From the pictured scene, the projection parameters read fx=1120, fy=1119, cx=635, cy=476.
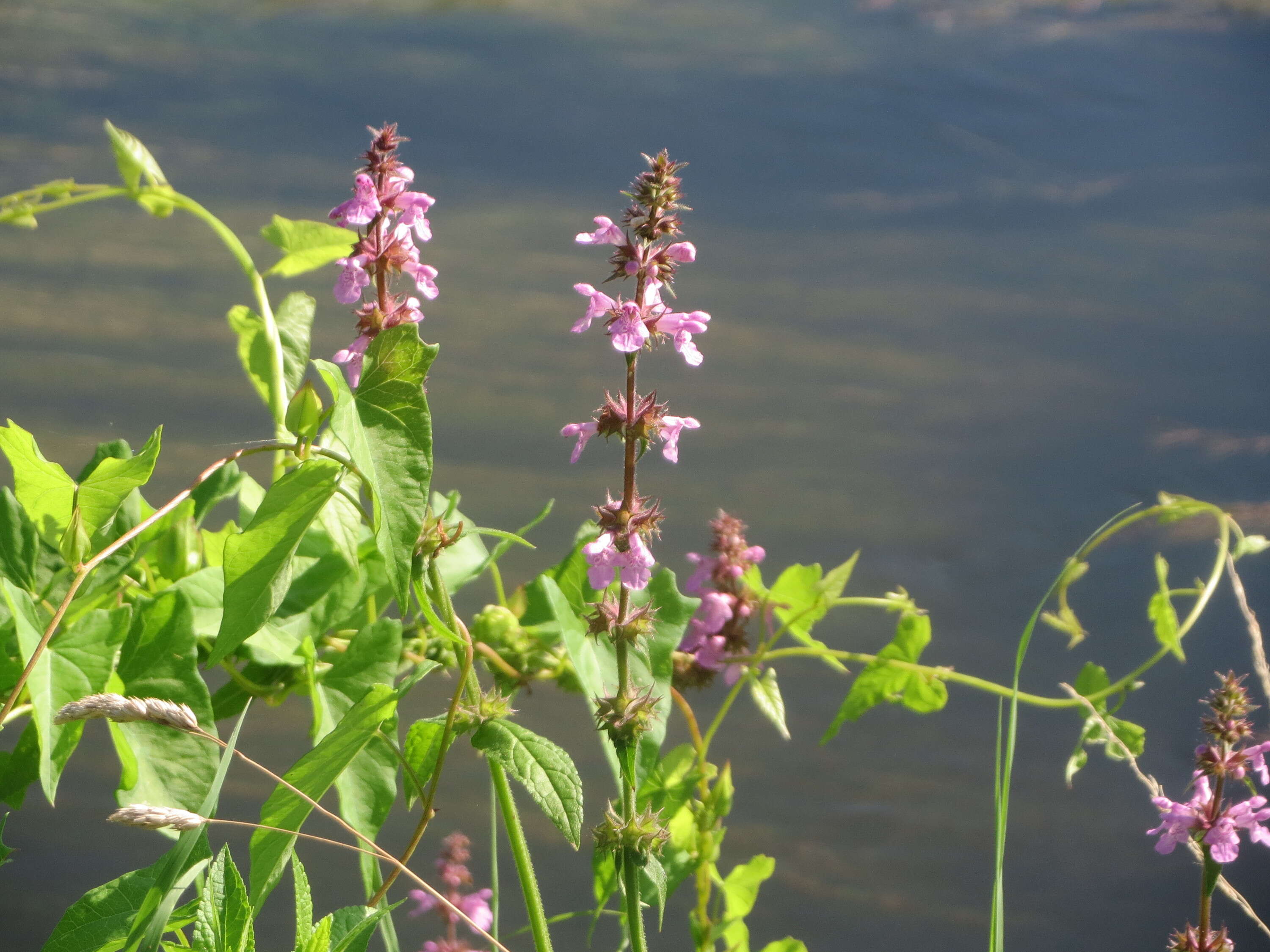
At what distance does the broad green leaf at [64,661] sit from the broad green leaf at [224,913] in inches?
2.2

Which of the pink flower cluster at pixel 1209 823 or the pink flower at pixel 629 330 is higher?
the pink flower at pixel 629 330

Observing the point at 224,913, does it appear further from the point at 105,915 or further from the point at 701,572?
the point at 701,572

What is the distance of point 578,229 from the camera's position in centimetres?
77

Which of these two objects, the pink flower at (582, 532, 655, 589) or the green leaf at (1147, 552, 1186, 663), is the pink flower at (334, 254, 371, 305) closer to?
the pink flower at (582, 532, 655, 589)

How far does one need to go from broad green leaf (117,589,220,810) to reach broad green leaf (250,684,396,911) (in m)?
0.07

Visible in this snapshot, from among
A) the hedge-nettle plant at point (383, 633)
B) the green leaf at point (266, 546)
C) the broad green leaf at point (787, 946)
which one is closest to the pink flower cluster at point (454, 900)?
the hedge-nettle plant at point (383, 633)

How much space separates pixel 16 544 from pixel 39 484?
0.14 feet

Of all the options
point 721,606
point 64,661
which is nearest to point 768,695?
point 721,606

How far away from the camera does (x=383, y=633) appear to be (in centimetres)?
36

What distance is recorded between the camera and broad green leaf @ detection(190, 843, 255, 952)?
0.86 feet

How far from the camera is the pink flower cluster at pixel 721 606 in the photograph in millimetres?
443

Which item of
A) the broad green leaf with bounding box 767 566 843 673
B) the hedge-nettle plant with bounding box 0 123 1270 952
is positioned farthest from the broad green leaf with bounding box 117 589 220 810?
the broad green leaf with bounding box 767 566 843 673

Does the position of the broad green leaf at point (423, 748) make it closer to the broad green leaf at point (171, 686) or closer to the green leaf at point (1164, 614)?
the broad green leaf at point (171, 686)

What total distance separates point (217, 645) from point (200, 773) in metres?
0.09
